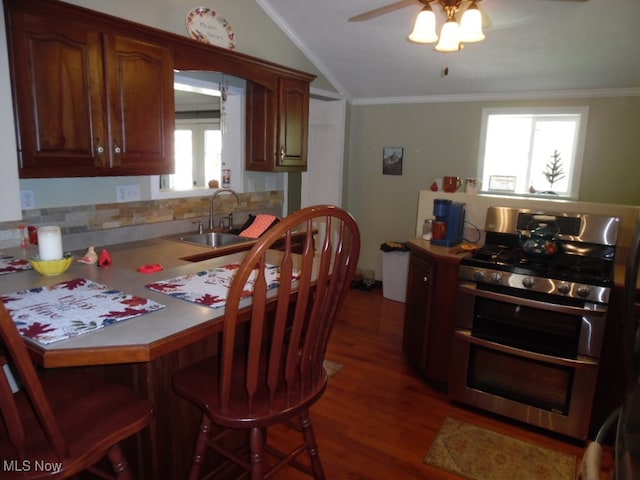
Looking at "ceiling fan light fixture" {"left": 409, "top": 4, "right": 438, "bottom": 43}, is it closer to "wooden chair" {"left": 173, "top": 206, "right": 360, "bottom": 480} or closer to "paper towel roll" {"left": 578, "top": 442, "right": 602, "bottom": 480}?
"wooden chair" {"left": 173, "top": 206, "right": 360, "bottom": 480}

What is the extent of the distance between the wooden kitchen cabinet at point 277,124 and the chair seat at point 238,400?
224 cm

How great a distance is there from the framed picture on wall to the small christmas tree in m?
1.36

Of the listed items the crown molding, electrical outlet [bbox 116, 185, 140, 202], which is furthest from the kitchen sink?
the crown molding

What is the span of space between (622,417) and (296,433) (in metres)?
1.86

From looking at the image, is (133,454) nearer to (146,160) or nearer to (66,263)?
(66,263)

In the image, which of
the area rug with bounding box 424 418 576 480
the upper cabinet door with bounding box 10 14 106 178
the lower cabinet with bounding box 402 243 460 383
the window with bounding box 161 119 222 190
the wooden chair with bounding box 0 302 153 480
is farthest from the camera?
the window with bounding box 161 119 222 190

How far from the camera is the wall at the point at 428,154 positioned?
3531 mm

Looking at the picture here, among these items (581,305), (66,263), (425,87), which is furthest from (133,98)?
(425,87)

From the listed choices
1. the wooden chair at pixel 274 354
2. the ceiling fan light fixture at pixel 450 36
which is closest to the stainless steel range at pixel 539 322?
the ceiling fan light fixture at pixel 450 36

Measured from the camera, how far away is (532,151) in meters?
3.97

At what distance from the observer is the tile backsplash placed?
2.34 metres

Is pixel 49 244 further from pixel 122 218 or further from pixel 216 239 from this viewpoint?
pixel 216 239

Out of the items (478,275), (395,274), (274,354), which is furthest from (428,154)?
(274,354)

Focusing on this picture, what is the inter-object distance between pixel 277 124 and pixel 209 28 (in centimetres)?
80
